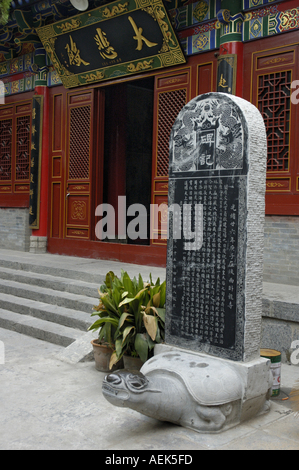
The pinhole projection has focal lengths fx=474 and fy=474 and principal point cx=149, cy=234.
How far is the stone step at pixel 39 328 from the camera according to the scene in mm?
4965

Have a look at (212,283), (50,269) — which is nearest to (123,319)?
(212,283)

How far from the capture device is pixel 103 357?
13.5 ft

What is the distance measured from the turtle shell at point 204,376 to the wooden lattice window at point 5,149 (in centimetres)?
727

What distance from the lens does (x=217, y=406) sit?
2938mm

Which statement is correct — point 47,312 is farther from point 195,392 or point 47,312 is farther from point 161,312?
point 195,392

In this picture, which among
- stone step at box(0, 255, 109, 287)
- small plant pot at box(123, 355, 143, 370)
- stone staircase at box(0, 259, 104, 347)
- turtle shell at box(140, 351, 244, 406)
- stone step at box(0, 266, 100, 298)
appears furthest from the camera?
stone step at box(0, 255, 109, 287)

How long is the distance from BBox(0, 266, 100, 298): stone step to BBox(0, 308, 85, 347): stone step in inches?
23.4

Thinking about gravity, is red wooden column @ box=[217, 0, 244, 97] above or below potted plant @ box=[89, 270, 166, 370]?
above

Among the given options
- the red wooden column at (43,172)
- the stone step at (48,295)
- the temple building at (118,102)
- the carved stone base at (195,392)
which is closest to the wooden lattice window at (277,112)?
the temple building at (118,102)

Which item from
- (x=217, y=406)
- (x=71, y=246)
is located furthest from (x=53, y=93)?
(x=217, y=406)

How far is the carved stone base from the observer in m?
2.87

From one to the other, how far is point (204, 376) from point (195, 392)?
0.13 m

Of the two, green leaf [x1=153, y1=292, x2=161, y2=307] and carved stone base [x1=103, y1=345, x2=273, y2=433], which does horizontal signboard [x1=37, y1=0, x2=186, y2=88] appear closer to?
green leaf [x1=153, y1=292, x2=161, y2=307]

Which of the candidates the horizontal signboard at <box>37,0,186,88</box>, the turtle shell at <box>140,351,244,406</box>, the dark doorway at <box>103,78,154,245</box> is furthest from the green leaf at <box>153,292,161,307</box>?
the dark doorway at <box>103,78,154,245</box>
